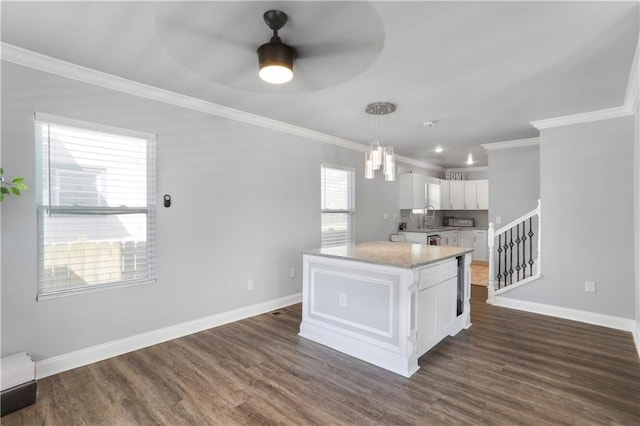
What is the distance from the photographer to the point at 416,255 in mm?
2977

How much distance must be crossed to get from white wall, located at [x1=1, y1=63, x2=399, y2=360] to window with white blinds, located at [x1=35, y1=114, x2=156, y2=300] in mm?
77

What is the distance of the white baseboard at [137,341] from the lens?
2543mm

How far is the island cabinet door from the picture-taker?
9.09 ft

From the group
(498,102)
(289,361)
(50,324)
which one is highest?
(498,102)

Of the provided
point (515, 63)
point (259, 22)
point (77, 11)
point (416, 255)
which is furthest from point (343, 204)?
point (77, 11)

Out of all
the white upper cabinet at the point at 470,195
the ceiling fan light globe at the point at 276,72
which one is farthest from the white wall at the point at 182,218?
the white upper cabinet at the point at 470,195

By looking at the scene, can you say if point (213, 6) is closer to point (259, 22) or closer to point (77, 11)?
point (259, 22)

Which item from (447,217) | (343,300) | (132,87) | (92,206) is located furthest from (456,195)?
(92,206)

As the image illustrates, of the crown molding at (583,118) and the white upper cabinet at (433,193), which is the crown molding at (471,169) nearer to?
the white upper cabinet at (433,193)

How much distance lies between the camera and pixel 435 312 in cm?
298

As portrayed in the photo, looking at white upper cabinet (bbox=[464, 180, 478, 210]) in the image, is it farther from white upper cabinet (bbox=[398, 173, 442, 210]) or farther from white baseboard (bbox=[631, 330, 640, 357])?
white baseboard (bbox=[631, 330, 640, 357])

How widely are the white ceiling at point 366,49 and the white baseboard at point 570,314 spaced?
235 cm

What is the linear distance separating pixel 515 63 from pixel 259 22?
1940 mm

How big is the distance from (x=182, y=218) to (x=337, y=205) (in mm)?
2571
